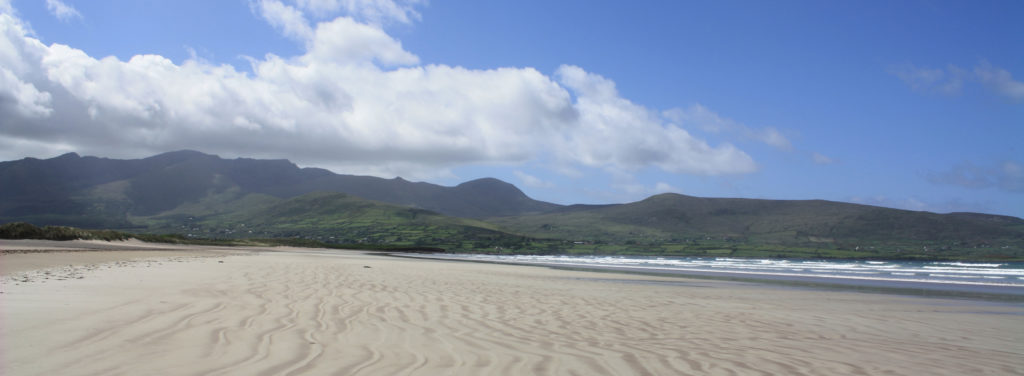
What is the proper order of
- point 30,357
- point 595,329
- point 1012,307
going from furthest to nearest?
point 1012,307
point 595,329
point 30,357

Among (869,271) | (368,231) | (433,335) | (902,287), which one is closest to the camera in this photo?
(433,335)

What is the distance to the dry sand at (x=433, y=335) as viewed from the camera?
20.7ft

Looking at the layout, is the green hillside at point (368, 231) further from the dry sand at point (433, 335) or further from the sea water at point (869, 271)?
the dry sand at point (433, 335)

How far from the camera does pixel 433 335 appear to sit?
8797 millimetres

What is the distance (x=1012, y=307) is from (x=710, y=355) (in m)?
18.2

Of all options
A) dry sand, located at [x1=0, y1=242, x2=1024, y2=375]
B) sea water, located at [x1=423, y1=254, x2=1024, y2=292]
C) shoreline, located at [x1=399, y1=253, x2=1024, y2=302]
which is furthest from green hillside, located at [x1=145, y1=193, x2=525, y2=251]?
dry sand, located at [x1=0, y1=242, x2=1024, y2=375]

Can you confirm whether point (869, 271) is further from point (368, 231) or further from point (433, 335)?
point (368, 231)

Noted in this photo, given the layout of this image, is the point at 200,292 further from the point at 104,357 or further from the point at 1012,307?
the point at 1012,307

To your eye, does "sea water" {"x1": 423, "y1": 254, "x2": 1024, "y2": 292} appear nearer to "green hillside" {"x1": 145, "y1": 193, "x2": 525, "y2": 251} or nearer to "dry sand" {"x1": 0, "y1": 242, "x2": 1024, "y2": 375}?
"dry sand" {"x1": 0, "y1": 242, "x2": 1024, "y2": 375}

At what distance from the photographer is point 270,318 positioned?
30.9 ft

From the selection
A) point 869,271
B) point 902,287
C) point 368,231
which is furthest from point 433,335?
point 368,231

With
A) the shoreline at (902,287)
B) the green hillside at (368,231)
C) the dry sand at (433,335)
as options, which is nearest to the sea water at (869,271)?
the shoreline at (902,287)

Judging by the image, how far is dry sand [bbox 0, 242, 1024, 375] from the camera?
20.7ft

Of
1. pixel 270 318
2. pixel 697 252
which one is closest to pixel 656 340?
pixel 270 318
